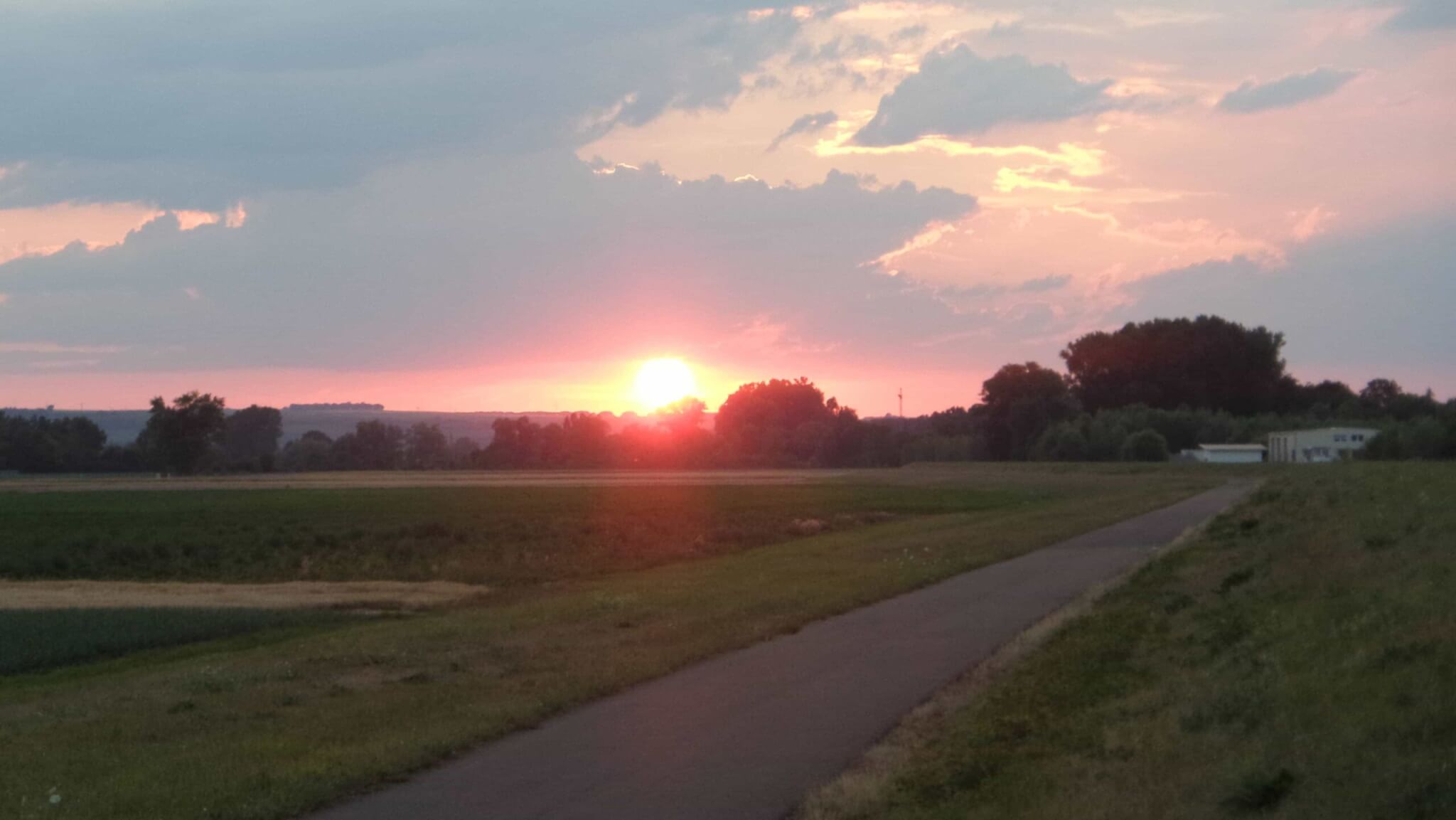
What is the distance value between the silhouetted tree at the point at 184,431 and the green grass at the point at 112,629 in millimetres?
96737

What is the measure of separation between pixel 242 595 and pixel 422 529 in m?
17.9

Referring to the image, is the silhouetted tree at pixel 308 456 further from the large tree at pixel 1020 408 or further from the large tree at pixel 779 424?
the large tree at pixel 1020 408

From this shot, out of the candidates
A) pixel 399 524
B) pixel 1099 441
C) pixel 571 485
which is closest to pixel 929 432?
pixel 1099 441

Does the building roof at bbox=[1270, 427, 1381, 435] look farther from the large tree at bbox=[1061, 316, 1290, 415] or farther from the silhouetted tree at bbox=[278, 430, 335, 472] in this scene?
the silhouetted tree at bbox=[278, 430, 335, 472]

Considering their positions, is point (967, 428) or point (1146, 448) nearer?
point (1146, 448)

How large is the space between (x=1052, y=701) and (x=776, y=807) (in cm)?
385

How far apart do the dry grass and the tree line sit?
58.4m

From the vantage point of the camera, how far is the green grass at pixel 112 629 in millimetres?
21031

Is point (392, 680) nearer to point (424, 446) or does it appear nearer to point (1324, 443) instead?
point (1324, 443)

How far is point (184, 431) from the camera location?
12006 cm

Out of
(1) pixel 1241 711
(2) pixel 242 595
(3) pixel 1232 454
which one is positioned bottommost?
(2) pixel 242 595

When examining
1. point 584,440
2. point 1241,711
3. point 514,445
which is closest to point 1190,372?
point 584,440

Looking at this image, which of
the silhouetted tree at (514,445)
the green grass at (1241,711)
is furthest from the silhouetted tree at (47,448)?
the green grass at (1241,711)

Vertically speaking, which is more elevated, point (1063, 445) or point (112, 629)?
point (1063, 445)
